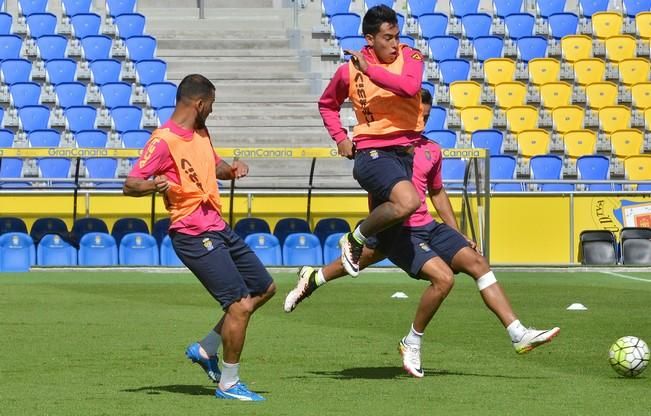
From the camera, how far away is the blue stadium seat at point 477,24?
103ft

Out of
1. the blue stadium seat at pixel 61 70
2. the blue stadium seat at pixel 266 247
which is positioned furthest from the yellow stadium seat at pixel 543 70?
the blue stadium seat at pixel 61 70

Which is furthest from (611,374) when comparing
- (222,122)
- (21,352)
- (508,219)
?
(222,122)

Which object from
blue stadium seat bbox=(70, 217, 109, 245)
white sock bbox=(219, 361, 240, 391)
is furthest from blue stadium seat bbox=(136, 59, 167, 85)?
white sock bbox=(219, 361, 240, 391)

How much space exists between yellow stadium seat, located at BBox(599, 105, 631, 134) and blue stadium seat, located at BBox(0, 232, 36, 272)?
39.8ft

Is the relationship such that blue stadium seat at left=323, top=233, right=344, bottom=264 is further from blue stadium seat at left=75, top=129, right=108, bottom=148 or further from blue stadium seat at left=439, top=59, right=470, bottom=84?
blue stadium seat at left=439, top=59, right=470, bottom=84

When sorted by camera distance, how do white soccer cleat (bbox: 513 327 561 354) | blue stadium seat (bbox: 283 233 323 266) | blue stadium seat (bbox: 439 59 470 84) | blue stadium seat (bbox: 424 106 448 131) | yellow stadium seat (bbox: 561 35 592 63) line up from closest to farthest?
white soccer cleat (bbox: 513 327 561 354), blue stadium seat (bbox: 283 233 323 266), blue stadium seat (bbox: 424 106 448 131), blue stadium seat (bbox: 439 59 470 84), yellow stadium seat (bbox: 561 35 592 63)

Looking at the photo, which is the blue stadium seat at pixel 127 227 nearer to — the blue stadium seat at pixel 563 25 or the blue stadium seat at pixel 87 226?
the blue stadium seat at pixel 87 226

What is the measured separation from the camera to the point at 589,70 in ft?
99.9

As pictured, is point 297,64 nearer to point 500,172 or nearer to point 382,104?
point 500,172

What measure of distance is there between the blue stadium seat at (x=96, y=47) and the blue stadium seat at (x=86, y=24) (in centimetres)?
53

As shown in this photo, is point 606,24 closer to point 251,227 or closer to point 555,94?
point 555,94

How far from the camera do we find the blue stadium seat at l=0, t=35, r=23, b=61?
30078 mm

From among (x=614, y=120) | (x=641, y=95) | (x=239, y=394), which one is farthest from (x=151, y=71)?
(x=239, y=394)

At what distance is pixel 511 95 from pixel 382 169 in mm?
20094
